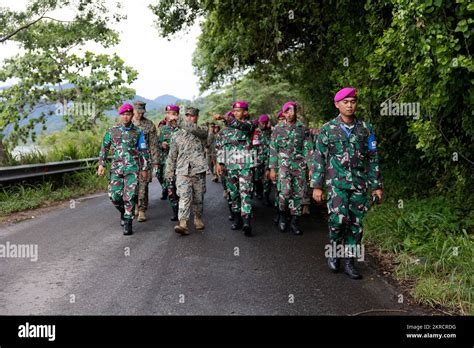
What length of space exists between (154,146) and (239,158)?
2428 millimetres

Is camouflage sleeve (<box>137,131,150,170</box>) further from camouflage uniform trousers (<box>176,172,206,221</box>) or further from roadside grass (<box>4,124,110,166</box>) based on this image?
roadside grass (<box>4,124,110,166</box>)

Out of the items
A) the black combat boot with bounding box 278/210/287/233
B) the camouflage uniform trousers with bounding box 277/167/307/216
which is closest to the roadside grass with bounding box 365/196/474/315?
the camouflage uniform trousers with bounding box 277/167/307/216

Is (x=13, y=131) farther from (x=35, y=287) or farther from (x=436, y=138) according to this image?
(x=436, y=138)

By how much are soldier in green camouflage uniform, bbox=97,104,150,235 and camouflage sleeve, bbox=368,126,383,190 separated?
4004mm

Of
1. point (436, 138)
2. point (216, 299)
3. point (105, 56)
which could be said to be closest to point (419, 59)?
point (436, 138)

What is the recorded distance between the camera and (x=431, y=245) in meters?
5.73

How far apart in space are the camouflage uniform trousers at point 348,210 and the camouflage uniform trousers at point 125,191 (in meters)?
3.56

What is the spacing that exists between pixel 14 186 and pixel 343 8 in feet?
25.8

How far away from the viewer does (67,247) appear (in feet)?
22.0

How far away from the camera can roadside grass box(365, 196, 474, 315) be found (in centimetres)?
456

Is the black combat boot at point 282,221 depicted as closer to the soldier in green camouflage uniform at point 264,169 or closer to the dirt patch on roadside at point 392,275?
the dirt patch on roadside at point 392,275

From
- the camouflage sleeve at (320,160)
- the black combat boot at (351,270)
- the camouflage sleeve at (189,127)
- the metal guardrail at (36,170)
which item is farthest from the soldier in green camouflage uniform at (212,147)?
the black combat boot at (351,270)

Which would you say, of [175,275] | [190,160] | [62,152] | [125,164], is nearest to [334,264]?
[175,275]
